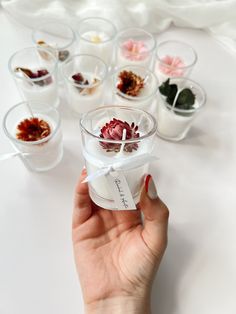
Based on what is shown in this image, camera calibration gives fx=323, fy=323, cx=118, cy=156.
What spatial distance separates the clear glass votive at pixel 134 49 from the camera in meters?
1.03

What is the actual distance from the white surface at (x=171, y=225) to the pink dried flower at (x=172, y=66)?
0.15 metres

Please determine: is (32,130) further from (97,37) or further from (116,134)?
(97,37)

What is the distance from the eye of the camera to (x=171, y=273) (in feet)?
2.33

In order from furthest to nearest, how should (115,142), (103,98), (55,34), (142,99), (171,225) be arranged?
(55,34) → (103,98) → (142,99) → (171,225) → (115,142)

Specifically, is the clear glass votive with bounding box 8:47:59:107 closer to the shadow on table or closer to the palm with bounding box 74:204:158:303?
the palm with bounding box 74:204:158:303

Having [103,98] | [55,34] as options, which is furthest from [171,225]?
[55,34]

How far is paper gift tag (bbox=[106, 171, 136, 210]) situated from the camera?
56cm

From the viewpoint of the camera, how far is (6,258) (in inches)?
27.6

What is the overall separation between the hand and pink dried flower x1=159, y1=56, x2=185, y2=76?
504mm

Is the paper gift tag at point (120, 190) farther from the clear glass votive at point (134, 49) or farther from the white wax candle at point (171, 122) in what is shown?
the clear glass votive at point (134, 49)

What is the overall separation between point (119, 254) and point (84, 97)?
1.49 ft

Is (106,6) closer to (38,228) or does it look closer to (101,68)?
(101,68)

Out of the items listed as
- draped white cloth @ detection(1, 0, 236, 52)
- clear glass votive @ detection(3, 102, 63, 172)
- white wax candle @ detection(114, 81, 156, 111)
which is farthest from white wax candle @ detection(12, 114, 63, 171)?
draped white cloth @ detection(1, 0, 236, 52)

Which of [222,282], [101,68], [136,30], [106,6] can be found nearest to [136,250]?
[222,282]
